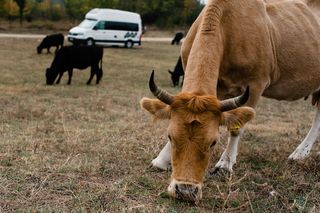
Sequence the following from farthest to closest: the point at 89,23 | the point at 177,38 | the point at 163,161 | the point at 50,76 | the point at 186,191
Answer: the point at 177,38
the point at 89,23
the point at 50,76
the point at 163,161
the point at 186,191

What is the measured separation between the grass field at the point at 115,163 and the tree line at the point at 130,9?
51.0 m

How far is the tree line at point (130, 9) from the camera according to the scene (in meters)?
61.4

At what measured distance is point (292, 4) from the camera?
740 centimetres

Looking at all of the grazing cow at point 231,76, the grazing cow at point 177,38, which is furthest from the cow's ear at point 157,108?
the grazing cow at point 177,38

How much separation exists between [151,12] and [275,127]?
205ft

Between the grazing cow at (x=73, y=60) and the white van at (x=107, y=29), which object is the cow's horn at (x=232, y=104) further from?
the white van at (x=107, y=29)

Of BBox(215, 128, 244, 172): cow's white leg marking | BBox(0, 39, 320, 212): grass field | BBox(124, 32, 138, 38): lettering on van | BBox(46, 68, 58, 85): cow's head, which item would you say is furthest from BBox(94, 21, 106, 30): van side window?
BBox(215, 128, 244, 172): cow's white leg marking

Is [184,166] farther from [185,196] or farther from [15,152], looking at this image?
[15,152]

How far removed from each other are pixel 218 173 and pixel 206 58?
59.0 inches

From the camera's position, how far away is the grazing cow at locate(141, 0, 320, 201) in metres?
4.43

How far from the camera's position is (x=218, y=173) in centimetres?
582

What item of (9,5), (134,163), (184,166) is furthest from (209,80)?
(9,5)

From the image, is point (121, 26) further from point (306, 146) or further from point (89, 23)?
point (306, 146)

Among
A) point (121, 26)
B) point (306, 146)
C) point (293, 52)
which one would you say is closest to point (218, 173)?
point (306, 146)
